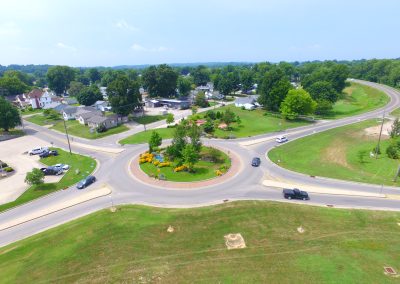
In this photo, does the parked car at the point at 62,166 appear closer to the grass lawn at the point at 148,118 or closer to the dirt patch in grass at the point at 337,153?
the grass lawn at the point at 148,118

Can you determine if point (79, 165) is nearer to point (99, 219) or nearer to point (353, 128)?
point (99, 219)

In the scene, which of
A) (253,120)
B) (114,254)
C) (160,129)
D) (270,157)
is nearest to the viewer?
(114,254)

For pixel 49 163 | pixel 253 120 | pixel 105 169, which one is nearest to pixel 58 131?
pixel 49 163

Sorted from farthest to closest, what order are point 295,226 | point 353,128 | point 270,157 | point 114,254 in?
point 353,128, point 270,157, point 295,226, point 114,254

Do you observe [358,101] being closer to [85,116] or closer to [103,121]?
[103,121]

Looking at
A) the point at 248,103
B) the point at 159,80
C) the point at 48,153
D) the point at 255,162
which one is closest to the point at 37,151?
the point at 48,153

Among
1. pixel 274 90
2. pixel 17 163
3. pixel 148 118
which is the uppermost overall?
pixel 274 90
